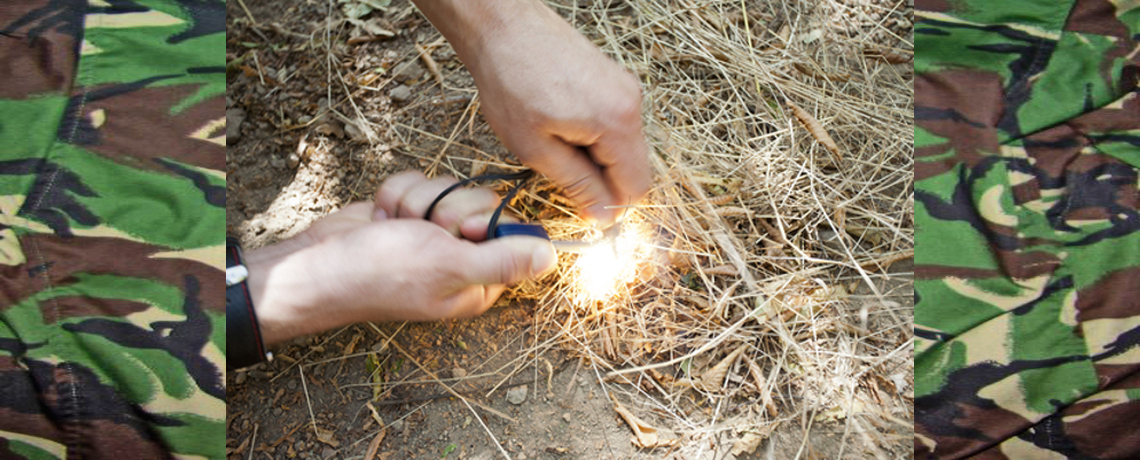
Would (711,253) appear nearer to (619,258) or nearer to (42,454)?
(619,258)

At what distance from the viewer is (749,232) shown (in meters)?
1.57

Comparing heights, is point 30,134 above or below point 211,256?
above

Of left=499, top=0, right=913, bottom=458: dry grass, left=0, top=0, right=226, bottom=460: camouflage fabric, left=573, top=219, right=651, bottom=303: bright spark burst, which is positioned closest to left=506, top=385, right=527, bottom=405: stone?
left=499, top=0, right=913, bottom=458: dry grass

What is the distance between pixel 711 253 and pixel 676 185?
7.6 inches

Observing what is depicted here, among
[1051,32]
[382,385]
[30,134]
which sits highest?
[1051,32]

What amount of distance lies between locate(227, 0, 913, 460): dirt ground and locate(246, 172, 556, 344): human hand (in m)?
0.31

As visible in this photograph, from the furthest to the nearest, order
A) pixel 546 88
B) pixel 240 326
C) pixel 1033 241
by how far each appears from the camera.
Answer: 1. pixel 546 88
2. pixel 240 326
3. pixel 1033 241

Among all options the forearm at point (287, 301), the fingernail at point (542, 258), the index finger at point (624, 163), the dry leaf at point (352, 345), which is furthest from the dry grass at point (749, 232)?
the forearm at point (287, 301)

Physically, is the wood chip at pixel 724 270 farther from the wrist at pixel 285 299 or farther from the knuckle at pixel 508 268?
the wrist at pixel 285 299

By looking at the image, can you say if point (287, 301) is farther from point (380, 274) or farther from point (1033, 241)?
point (1033, 241)

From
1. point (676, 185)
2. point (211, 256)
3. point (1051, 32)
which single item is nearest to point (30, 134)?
point (211, 256)

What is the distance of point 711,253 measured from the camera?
1.54 m

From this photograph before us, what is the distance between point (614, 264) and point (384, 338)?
1.96ft

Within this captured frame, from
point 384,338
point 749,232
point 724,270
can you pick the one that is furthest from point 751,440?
point 384,338
